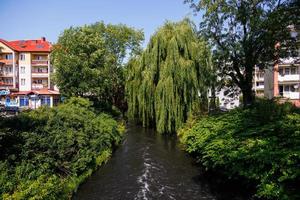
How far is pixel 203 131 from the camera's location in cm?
1591

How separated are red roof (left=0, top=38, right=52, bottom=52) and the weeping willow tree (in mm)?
35732

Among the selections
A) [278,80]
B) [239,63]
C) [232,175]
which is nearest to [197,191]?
[232,175]

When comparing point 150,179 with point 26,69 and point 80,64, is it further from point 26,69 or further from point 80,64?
point 26,69

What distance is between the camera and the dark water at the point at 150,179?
10.6m

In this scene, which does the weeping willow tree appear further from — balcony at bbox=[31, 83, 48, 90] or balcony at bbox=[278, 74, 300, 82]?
balcony at bbox=[31, 83, 48, 90]

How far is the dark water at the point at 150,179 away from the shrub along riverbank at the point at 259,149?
36.1 inches

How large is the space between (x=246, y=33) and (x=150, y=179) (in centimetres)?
1319

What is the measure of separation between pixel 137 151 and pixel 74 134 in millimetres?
5600

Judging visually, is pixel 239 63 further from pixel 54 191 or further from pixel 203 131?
pixel 54 191

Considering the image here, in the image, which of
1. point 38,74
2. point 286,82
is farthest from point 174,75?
point 38,74

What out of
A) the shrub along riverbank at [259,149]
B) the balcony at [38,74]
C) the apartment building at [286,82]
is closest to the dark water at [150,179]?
the shrub along riverbank at [259,149]

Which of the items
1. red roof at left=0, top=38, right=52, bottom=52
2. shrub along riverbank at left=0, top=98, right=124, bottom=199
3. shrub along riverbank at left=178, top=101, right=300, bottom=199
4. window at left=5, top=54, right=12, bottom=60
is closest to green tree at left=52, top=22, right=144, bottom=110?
shrub along riverbank at left=0, top=98, right=124, bottom=199

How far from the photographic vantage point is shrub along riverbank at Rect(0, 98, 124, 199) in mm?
8266

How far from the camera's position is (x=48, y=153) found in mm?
10625
